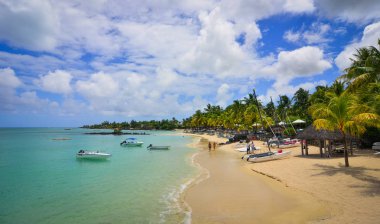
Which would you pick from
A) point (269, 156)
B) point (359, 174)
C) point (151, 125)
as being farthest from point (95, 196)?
point (151, 125)

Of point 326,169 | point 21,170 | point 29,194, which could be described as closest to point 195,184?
point 326,169

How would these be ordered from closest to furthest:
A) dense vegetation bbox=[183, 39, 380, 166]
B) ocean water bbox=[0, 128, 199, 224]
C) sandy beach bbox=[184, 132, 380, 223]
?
1. sandy beach bbox=[184, 132, 380, 223]
2. ocean water bbox=[0, 128, 199, 224]
3. dense vegetation bbox=[183, 39, 380, 166]

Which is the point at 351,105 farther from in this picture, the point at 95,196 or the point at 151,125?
the point at 151,125

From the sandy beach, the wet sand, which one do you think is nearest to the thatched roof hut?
the sandy beach

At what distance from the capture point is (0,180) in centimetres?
2091

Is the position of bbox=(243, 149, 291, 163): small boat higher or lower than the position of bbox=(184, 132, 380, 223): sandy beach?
higher

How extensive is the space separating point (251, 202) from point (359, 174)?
256 inches

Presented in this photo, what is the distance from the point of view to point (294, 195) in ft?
40.8

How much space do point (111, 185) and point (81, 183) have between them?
2.62m

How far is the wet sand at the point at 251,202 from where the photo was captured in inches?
393

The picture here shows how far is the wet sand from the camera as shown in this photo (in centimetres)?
998

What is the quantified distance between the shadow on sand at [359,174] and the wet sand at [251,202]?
7.33ft

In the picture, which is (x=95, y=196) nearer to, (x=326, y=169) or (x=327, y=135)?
(x=326, y=169)

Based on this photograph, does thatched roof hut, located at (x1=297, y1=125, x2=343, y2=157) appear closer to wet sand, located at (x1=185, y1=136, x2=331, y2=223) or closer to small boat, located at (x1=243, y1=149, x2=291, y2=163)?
small boat, located at (x1=243, y1=149, x2=291, y2=163)
